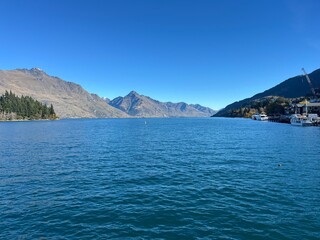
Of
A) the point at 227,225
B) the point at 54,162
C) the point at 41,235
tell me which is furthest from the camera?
the point at 54,162

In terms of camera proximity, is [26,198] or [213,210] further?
[26,198]

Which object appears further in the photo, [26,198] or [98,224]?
[26,198]

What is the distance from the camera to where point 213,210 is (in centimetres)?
2697

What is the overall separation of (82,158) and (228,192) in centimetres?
3713

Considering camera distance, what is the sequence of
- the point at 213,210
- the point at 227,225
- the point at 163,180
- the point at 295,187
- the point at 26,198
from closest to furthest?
the point at 227,225, the point at 213,210, the point at 26,198, the point at 295,187, the point at 163,180

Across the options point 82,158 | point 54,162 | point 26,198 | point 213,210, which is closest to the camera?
point 213,210

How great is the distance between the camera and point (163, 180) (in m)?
39.3

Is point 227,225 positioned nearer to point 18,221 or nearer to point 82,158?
point 18,221

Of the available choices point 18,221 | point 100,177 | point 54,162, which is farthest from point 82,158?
point 18,221

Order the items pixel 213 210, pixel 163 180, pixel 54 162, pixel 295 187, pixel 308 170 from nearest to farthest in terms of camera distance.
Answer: pixel 213 210 < pixel 295 187 < pixel 163 180 < pixel 308 170 < pixel 54 162

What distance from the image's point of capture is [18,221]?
24672mm

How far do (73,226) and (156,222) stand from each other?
297 inches

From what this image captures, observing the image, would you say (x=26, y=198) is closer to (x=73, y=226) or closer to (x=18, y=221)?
(x=18, y=221)

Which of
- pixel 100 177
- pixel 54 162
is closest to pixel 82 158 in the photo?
pixel 54 162
